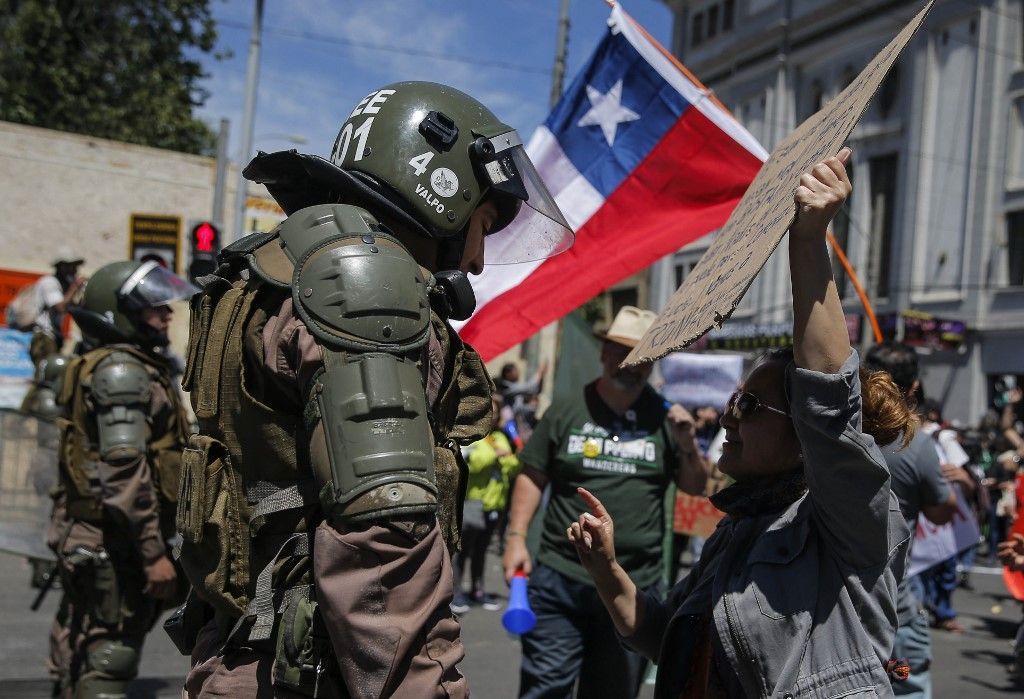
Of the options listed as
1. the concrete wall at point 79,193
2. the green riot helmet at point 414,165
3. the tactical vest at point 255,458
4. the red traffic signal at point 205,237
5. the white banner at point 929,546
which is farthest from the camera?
the concrete wall at point 79,193

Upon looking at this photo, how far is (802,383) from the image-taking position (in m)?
1.94

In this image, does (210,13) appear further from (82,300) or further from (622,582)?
(622,582)

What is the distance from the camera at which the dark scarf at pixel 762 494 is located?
2.28m

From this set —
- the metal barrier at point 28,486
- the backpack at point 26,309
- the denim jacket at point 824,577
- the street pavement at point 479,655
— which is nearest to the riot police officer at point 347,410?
the denim jacket at point 824,577

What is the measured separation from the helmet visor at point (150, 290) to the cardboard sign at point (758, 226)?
3.01 m

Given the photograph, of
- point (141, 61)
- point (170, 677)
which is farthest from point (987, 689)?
point (141, 61)

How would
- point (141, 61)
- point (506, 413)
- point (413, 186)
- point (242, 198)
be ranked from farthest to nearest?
point (141, 61) < point (242, 198) < point (506, 413) < point (413, 186)

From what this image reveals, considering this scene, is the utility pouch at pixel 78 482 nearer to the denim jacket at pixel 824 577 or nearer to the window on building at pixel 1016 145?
the denim jacket at pixel 824 577

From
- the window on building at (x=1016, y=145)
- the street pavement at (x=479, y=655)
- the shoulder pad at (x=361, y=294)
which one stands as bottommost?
the street pavement at (x=479, y=655)

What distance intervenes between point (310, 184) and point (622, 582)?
124cm

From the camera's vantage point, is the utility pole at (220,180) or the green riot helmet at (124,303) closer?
the green riot helmet at (124,303)

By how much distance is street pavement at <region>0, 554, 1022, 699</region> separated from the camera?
228 inches

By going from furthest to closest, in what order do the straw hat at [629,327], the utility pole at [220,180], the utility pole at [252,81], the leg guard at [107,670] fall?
the utility pole at [220,180]
the utility pole at [252,81]
the straw hat at [629,327]
the leg guard at [107,670]

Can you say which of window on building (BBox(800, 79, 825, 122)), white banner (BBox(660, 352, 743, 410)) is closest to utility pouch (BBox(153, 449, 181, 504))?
white banner (BBox(660, 352, 743, 410))
